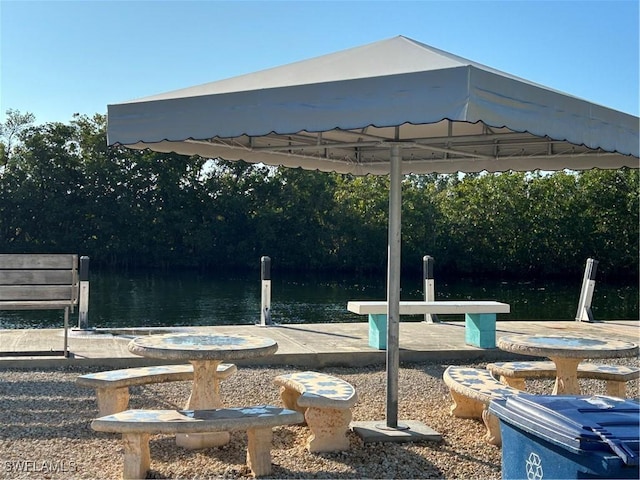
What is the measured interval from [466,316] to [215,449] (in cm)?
424

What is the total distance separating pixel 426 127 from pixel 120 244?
114 feet

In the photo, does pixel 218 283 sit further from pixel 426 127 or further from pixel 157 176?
pixel 426 127

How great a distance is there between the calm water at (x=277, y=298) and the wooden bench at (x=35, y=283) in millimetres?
8070

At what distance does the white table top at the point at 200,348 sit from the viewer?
399 centimetres

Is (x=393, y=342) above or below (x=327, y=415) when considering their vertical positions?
above

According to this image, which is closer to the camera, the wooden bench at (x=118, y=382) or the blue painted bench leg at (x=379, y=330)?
the wooden bench at (x=118, y=382)

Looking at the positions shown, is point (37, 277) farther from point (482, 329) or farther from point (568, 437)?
point (568, 437)

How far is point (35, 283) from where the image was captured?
653 cm

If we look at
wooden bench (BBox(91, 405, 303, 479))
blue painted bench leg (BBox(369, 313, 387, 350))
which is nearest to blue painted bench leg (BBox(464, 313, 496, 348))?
blue painted bench leg (BBox(369, 313, 387, 350))

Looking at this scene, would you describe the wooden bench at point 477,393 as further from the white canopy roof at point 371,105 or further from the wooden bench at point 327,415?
the white canopy roof at point 371,105

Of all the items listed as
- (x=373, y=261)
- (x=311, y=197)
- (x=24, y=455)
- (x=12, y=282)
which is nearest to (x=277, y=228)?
(x=311, y=197)

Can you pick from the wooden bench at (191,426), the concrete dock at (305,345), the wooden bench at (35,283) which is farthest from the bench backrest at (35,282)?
the wooden bench at (191,426)

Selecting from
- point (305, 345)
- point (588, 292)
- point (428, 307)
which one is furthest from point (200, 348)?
point (588, 292)

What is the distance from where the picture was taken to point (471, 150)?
5914mm
